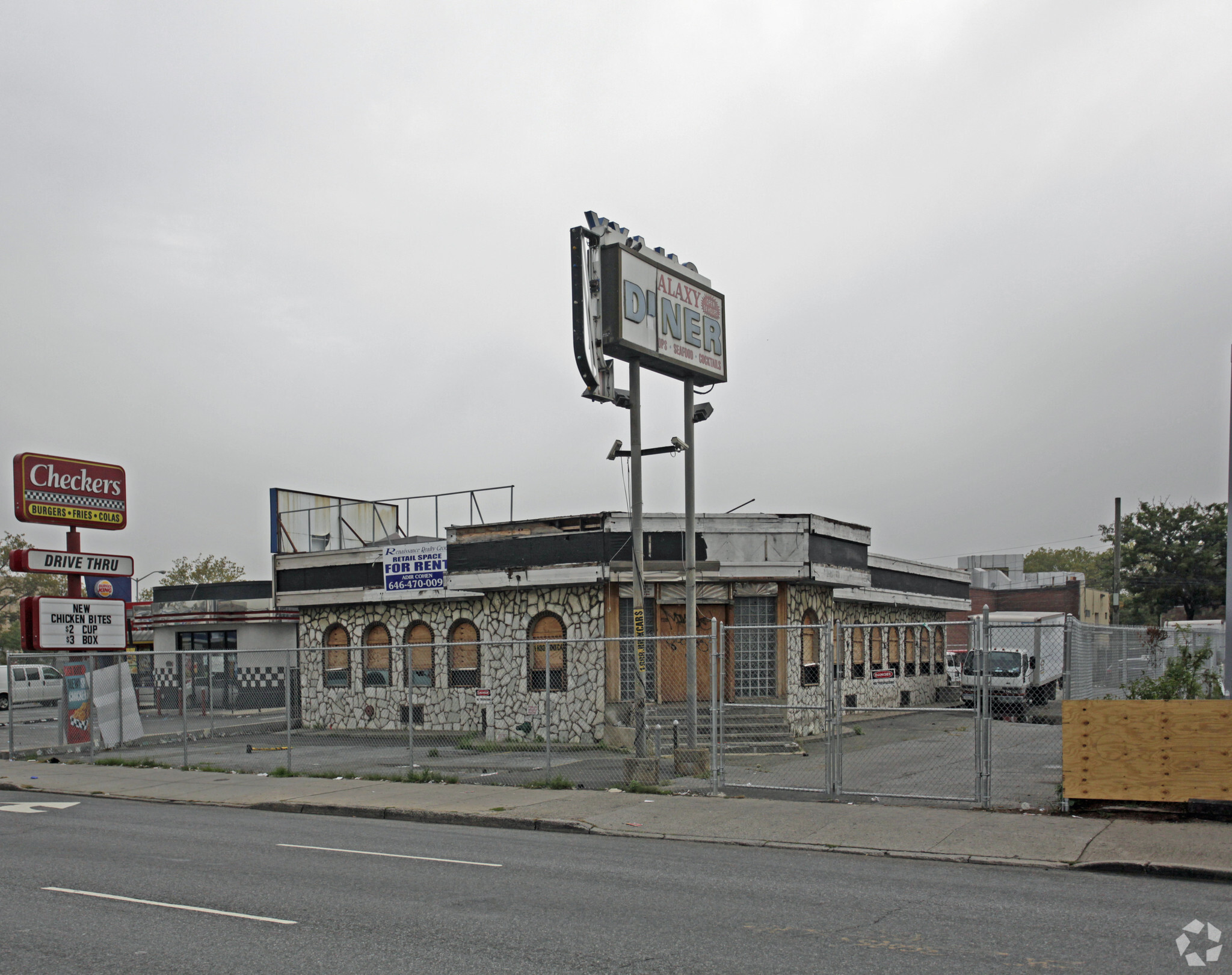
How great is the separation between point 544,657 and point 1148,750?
44.9 ft

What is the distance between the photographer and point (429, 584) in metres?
25.2

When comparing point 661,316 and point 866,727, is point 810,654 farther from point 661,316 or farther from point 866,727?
point 661,316

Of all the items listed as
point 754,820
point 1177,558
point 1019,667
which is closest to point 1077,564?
point 1177,558

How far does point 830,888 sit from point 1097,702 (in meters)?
5.33

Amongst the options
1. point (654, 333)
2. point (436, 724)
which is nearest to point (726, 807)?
point (654, 333)

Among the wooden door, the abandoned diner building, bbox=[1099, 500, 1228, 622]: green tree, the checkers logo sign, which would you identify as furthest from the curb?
bbox=[1099, 500, 1228, 622]: green tree

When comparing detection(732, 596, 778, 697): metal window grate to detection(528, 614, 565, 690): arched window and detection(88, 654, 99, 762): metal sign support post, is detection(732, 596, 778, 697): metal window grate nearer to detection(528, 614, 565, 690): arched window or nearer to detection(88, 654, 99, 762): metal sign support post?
detection(528, 614, 565, 690): arched window

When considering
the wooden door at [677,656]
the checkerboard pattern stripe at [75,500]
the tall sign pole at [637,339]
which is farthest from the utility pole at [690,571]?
the checkerboard pattern stripe at [75,500]

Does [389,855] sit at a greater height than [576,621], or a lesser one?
lesser

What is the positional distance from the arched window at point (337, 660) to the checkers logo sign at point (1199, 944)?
22.1 m

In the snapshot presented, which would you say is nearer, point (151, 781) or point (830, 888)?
point (830, 888)

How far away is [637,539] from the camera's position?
54.3 ft

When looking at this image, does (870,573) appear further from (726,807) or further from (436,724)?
(726,807)

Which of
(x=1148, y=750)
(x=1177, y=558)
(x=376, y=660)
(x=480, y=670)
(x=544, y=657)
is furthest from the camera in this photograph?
(x=1177, y=558)
